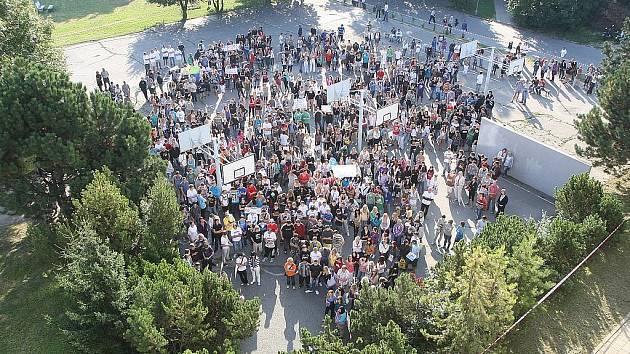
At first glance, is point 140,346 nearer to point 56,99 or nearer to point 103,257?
point 103,257

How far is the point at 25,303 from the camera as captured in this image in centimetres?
1581

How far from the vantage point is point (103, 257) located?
42.3 ft

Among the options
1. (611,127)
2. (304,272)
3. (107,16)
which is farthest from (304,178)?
(107,16)

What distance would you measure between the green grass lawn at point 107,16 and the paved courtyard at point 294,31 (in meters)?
2.98

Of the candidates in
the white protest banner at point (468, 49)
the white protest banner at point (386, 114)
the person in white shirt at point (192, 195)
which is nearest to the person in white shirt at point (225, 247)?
the person in white shirt at point (192, 195)

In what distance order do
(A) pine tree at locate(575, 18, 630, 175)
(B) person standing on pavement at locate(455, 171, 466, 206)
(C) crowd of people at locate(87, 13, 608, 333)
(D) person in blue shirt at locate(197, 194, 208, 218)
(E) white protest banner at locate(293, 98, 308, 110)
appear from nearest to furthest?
1. (C) crowd of people at locate(87, 13, 608, 333)
2. (A) pine tree at locate(575, 18, 630, 175)
3. (D) person in blue shirt at locate(197, 194, 208, 218)
4. (B) person standing on pavement at locate(455, 171, 466, 206)
5. (E) white protest banner at locate(293, 98, 308, 110)

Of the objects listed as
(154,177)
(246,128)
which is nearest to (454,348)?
(154,177)

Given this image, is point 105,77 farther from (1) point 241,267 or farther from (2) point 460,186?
(2) point 460,186

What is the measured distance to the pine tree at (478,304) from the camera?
10711 millimetres

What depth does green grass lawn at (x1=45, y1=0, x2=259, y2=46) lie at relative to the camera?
4241 centimetres

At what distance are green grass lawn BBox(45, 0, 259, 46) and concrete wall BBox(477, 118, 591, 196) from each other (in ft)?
92.6

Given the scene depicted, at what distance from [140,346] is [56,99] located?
8.26 meters

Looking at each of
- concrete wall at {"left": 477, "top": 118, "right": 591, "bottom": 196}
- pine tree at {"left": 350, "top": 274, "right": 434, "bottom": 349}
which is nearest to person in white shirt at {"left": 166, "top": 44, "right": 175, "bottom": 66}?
concrete wall at {"left": 477, "top": 118, "right": 591, "bottom": 196}

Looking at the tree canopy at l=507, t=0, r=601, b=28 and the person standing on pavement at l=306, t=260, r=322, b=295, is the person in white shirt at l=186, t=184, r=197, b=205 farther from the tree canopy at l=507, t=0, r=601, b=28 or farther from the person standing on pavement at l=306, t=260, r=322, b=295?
the tree canopy at l=507, t=0, r=601, b=28
